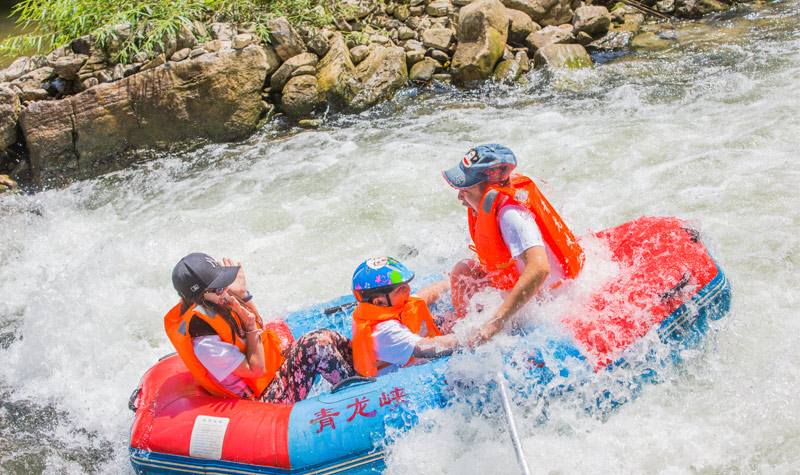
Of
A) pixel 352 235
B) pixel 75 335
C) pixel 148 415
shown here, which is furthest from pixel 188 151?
pixel 148 415

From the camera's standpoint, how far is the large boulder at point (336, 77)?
9.27 m

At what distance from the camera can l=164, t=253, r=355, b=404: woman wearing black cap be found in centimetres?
372

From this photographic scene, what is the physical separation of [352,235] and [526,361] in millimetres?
3451

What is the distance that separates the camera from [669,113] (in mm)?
8164

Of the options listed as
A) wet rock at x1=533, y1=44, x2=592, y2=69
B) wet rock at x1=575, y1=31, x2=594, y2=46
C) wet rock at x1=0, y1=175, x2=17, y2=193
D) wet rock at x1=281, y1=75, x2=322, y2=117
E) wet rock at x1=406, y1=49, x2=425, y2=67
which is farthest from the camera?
wet rock at x1=575, y1=31, x2=594, y2=46

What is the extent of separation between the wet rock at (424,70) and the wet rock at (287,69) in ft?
4.40

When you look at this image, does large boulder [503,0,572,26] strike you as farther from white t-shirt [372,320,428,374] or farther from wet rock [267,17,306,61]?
white t-shirt [372,320,428,374]

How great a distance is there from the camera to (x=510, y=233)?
3.85m

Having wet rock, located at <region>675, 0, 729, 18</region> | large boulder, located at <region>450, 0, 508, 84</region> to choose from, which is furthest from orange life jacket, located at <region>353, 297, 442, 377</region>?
wet rock, located at <region>675, 0, 729, 18</region>

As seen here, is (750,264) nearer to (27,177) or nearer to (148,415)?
(148,415)

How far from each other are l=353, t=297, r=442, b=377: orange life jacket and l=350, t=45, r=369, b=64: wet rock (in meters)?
6.24

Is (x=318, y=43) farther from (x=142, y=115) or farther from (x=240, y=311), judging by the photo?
(x=240, y=311)

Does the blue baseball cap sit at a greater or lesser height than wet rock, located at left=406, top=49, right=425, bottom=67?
greater

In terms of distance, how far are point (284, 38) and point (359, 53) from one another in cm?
99
